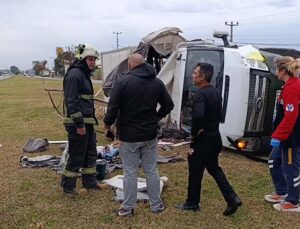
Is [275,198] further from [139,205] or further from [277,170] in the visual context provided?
[139,205]

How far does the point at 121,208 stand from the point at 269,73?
4086 mm

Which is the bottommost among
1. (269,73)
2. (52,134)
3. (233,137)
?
(52,134)

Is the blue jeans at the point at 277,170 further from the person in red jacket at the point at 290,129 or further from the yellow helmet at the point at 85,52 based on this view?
the yellow helmet at the point at 85,52

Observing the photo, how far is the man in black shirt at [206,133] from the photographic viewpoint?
500 cm

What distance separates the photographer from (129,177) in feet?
17.1

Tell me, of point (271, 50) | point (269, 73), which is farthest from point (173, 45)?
point (269, 73)

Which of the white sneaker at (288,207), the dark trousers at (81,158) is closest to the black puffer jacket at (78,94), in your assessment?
the dark trousers at (81,158)

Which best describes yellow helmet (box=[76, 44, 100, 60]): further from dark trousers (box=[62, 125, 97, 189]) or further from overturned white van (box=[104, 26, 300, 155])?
overturned white van (box=[104, 26, 300, 155])

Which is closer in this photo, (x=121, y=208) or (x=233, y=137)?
(x=121, y=208)

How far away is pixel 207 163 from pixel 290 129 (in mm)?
981

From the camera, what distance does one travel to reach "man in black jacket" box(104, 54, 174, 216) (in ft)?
16.6

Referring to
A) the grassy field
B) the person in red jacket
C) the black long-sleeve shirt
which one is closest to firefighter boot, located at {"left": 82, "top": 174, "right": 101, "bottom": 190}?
the grassy field

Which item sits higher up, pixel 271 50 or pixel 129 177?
pixel 271 50

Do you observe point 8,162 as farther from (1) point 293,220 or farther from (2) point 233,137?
(1) point 293,220
